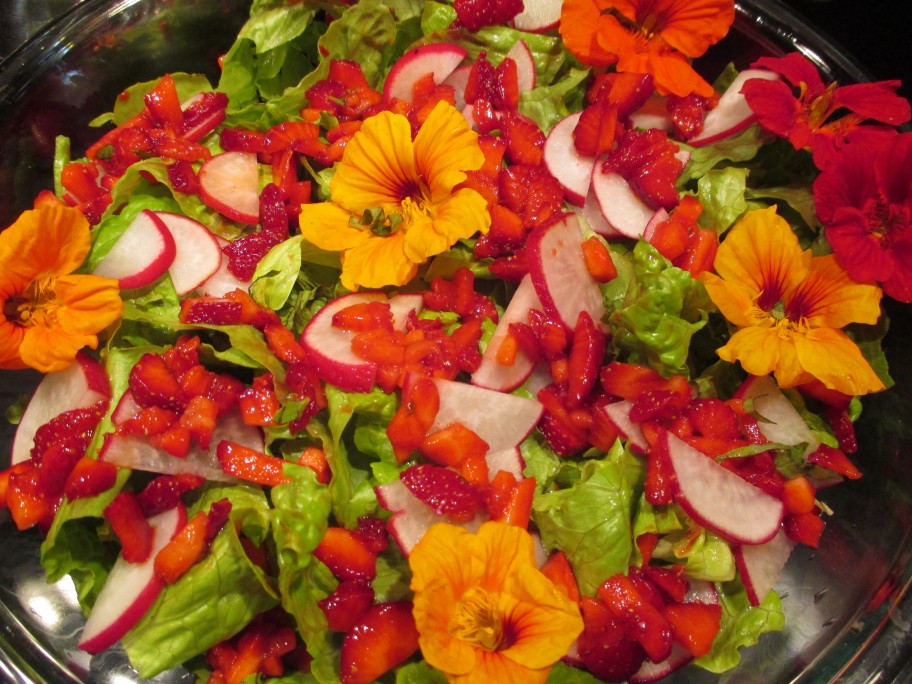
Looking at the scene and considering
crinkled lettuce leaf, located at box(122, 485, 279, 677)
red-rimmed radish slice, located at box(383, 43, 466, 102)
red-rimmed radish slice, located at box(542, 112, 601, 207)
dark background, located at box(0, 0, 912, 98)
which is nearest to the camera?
crinkled lettuce leaf, located at box(122, 485, 279, 677)

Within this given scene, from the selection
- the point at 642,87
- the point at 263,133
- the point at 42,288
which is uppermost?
the point at 642,87

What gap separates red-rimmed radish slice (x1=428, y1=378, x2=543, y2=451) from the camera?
5.10 ft

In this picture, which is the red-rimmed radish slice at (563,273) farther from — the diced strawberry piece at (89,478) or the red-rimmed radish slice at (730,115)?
the diced strawberry piece at (89,478)

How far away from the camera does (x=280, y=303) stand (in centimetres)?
170

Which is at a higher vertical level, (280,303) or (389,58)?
(389,58)

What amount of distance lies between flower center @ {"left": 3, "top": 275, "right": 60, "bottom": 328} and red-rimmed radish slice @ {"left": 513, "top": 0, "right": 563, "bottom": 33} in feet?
4.78

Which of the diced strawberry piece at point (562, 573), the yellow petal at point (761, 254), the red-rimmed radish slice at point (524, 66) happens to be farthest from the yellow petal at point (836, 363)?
the red-rimmed radish slice at point (524, 66)

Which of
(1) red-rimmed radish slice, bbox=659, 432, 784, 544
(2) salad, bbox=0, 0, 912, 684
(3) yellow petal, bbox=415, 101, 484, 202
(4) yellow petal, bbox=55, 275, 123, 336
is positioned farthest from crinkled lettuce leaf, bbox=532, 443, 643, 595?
(4) yellow petal, bbox=55, 275, 123, 336

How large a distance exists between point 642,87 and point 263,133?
3.53 feet

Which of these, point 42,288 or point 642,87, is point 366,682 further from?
point 642,87

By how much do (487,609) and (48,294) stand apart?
1.19 m

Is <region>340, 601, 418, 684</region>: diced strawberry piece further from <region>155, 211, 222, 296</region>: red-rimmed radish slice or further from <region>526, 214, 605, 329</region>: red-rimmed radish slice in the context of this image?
<region>155, 211, 222, 296</region>: red-rimmed radish slice

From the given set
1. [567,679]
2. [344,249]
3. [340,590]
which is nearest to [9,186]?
[344,249]

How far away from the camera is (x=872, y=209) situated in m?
1.63
